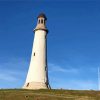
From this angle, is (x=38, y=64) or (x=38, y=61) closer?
(x=38, y=64)

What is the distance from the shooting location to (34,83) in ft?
192

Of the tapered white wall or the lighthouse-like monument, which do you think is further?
the tapered white wall

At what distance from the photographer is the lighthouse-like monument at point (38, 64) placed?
5875 cm

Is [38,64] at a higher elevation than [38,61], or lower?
lower

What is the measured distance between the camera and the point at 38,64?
5950cm

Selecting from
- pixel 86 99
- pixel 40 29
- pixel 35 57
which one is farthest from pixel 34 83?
pixel 86 99

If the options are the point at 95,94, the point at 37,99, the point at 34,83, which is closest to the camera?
the point at 37,99

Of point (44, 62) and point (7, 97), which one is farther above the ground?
point (44, 62)

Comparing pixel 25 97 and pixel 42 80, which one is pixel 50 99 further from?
pixel 42 80

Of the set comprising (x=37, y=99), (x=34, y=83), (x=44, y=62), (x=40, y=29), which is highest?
(x=40, y=29)

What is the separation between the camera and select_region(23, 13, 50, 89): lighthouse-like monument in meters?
58.8

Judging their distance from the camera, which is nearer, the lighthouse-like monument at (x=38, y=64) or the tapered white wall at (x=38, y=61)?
the lighthouse-like monument at (x=38, y=64)

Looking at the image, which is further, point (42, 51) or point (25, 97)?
point (42, 51)

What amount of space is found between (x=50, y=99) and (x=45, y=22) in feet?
99.1
